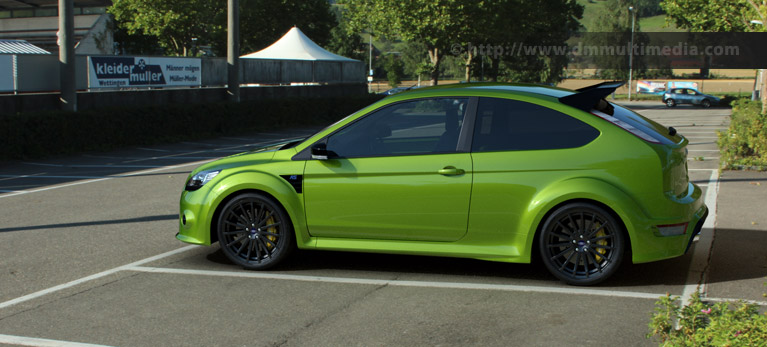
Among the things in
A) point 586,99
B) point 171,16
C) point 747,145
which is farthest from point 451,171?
point 171,16

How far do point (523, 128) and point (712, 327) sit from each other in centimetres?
268

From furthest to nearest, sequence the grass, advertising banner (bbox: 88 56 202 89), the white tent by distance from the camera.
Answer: the grass, the white tent, advertising banner (bbox: 88 56 202 89)

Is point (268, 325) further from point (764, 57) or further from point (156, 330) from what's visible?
point (764, 57)

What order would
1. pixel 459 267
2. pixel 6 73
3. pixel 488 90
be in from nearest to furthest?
pixel 488 90, pixel 459 267, pixel 6 73

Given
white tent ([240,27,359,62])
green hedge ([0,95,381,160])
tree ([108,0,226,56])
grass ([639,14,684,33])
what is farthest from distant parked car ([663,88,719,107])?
grass ([639,14,684,33])

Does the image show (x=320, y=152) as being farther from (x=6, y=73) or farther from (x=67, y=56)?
(x=67, y=56)

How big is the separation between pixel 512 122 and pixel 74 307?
3.56 meters

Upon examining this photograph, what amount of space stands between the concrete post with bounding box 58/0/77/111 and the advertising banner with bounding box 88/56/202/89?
1.56 m

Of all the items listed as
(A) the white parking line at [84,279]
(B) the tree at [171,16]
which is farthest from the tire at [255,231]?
(B) the tree at [171,16]

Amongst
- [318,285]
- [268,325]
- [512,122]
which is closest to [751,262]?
[512,122]

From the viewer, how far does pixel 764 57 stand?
96.2 ft

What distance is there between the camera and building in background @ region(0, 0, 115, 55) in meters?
55.7

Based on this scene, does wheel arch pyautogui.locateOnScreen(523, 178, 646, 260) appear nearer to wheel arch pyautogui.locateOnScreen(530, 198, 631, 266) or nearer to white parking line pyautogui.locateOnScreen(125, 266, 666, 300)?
wheel arch pyautogui.locateOnScreen(530, 198, 631, 266)

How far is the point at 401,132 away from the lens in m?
6.98
